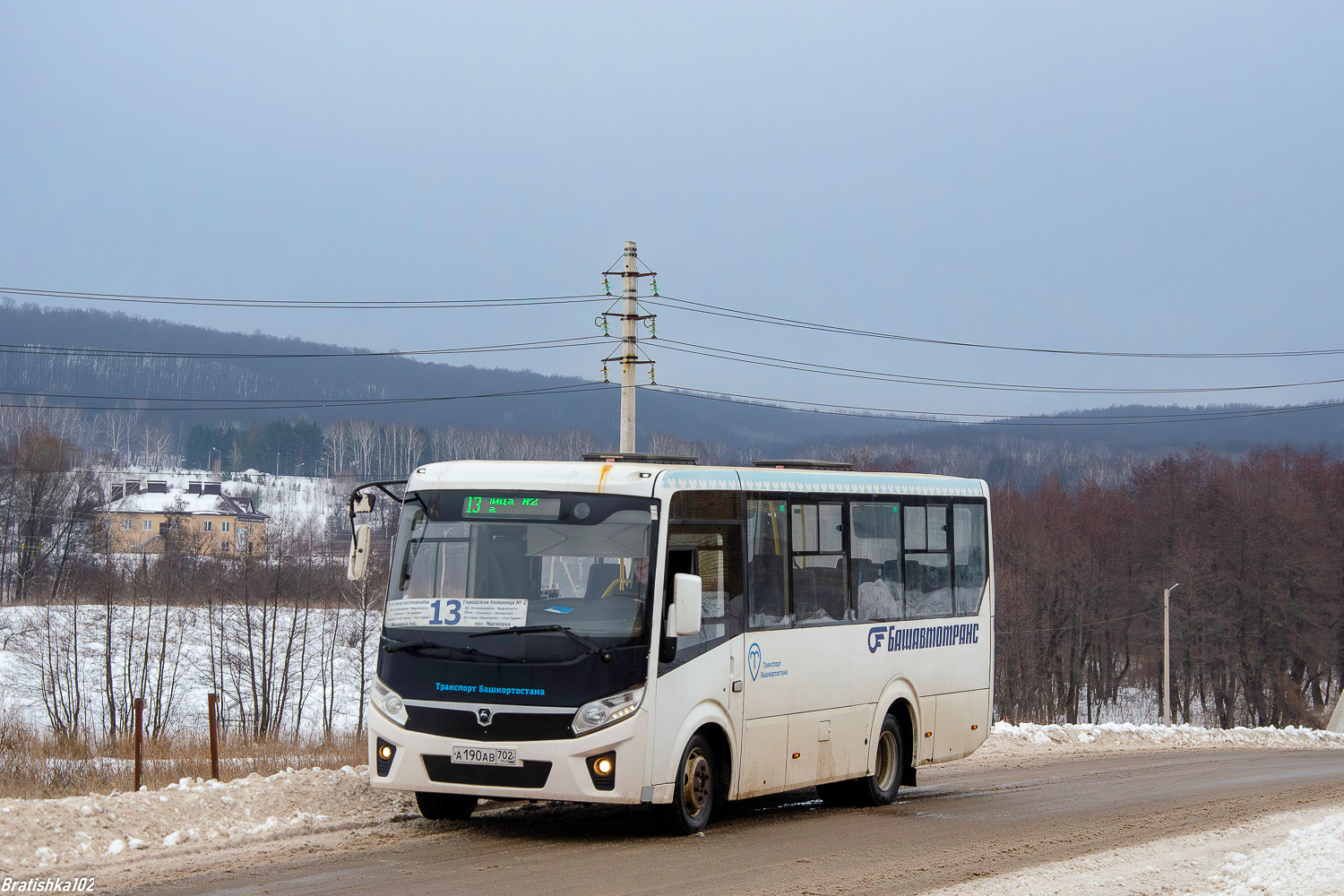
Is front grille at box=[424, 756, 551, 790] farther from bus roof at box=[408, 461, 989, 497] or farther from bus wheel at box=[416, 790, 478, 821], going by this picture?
bus roof at box=[408, 461, 989, 497]

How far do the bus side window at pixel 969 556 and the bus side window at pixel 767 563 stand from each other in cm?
322

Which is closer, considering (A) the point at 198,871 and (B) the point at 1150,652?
(A) the point at 198,871

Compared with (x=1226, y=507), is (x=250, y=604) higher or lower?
lower

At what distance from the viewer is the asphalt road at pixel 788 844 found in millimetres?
8305

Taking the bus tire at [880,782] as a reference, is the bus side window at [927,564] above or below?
above

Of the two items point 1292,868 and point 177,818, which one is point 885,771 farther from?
point 177,818

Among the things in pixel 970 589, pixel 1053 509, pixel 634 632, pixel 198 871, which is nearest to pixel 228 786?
pixel 198 871

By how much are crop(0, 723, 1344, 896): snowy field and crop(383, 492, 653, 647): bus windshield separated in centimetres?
181

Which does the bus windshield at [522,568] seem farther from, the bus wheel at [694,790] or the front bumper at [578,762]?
the bus wheel at [694,790]

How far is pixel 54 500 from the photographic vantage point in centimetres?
8969

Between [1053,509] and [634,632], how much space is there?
8180cm

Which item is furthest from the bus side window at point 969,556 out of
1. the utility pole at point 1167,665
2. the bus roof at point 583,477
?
the utility pole at point 1167,665

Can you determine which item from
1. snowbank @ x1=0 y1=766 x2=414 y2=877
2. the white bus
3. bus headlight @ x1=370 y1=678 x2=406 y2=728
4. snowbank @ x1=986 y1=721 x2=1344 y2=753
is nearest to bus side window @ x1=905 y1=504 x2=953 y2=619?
the white bus

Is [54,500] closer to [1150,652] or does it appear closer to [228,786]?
[1150,652]
